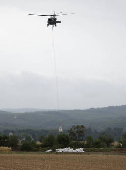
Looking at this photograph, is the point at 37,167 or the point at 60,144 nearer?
the point at 37,167

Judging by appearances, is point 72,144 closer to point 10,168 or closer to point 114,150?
point 114,150

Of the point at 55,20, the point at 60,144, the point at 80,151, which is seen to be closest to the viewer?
the point at 55,20

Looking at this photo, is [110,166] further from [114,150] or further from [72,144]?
[72,144]

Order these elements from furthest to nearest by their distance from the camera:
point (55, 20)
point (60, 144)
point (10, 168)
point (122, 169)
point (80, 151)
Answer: point (60, 144) < point (80, 151) < point (55, 20) < point (122, 169) < point (10, 168)

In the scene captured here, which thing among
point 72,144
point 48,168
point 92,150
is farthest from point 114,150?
point 48,168

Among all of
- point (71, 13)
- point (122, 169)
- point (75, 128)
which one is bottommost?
point (122, 169)

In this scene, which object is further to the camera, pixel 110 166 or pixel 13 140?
pixel 13 140

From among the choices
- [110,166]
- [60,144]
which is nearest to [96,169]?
[110,166]

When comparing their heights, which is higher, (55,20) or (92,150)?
(55,20)

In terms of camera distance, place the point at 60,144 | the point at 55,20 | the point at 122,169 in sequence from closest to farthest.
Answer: the point at 122,169 < the point at 55,20 < the point at 60,144
